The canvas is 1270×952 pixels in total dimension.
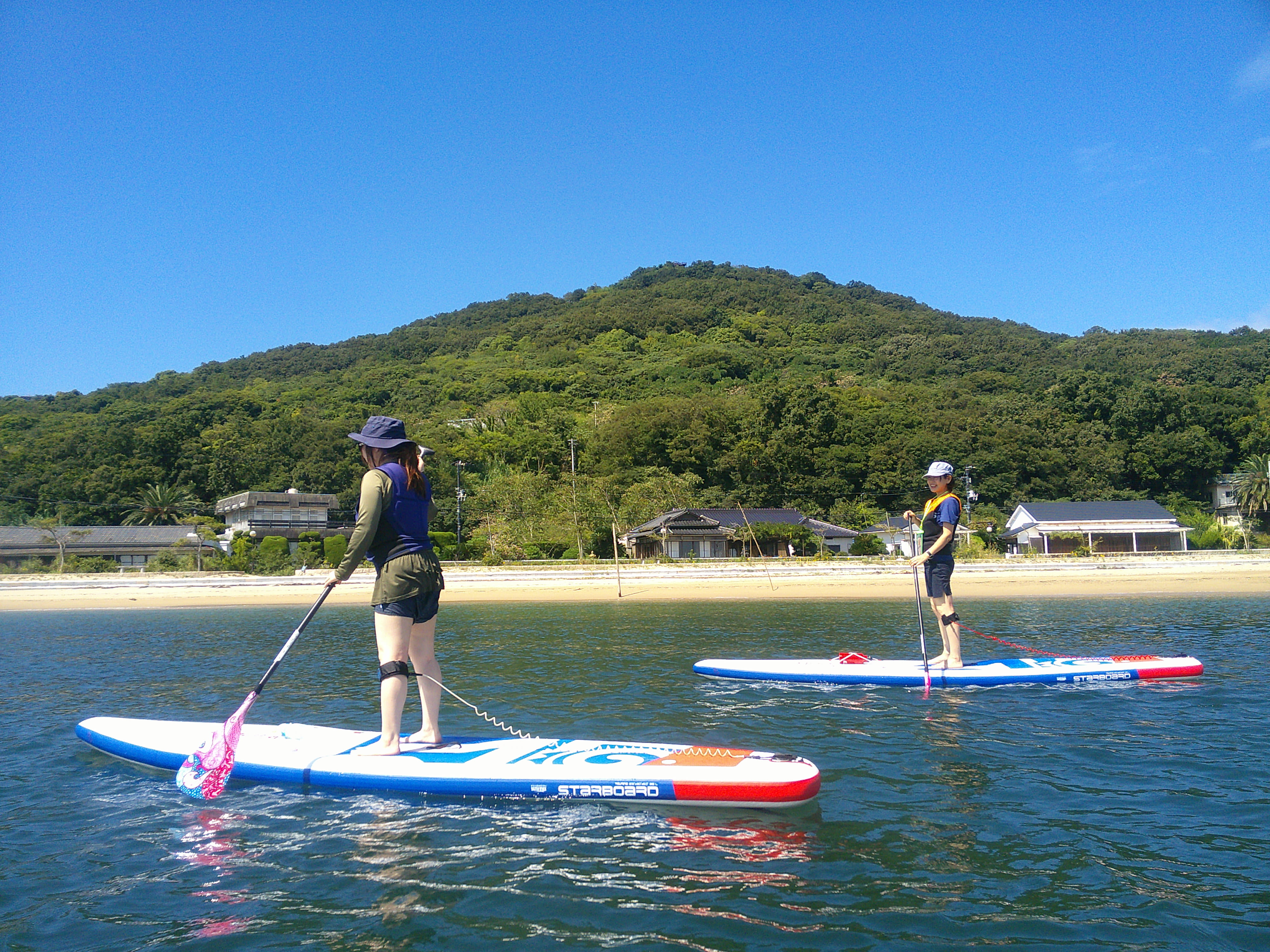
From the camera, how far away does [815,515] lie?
2144 inches

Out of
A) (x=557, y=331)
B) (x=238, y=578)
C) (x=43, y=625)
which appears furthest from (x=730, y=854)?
(x=557, y=331)

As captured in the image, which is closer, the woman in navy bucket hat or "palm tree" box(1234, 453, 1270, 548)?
the woman in navy bucket hat

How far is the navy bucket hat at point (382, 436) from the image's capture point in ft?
18.7

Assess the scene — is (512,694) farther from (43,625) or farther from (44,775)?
(43,625)

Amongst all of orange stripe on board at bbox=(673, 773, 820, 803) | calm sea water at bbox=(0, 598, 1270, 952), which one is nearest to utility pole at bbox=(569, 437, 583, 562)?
calm sea water at bbox=(0, 598, 1270, 952)

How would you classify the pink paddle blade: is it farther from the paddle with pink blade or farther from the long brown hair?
the long brown hair

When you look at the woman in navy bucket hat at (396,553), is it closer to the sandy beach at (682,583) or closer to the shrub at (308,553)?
the sandy beach at (682,583)

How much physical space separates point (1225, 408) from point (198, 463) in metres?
83.2

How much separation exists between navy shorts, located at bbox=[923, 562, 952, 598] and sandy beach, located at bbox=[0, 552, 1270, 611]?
751 inches

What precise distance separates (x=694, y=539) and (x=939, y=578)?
122 feet

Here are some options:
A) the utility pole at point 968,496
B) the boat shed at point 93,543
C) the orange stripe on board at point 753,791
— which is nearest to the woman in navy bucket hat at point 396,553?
the orange stripe on board at point 753,791

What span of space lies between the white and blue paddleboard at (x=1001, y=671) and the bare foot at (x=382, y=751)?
5.86 m

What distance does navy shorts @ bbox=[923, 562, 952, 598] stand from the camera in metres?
9.40

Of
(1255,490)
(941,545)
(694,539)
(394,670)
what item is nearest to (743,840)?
(394,670)
